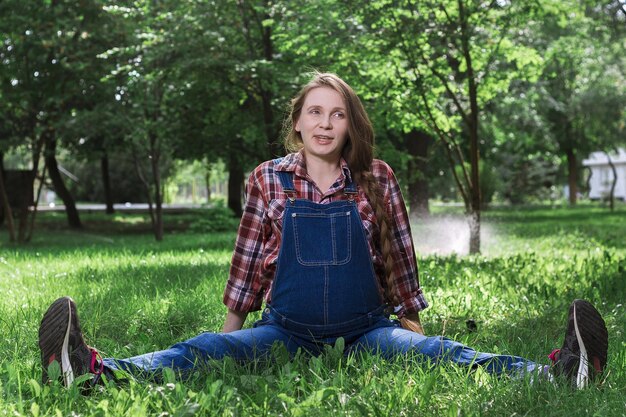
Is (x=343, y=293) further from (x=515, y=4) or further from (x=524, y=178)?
(x=524, y=178)

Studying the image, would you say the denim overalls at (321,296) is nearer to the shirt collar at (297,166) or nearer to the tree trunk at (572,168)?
the shirt collar at (297,166)

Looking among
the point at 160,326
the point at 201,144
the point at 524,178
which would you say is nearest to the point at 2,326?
the point at 160,326

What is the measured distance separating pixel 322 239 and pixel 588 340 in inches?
45.1

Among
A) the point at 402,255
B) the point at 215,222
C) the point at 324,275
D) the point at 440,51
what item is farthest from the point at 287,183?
the point at 215,222

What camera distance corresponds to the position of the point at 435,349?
3320 millimetres

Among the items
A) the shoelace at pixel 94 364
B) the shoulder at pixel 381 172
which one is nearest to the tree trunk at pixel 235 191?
the shoulder at pixel 381 172

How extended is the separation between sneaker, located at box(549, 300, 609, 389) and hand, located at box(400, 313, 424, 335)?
774mm

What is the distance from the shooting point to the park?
2949 millimetres

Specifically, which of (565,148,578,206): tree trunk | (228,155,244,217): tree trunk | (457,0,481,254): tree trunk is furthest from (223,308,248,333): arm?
(565,148,578,206): tree trunk

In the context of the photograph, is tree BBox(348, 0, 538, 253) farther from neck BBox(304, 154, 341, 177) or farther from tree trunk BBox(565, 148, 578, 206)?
tree trunk BBox(565, 148, 578, 206)

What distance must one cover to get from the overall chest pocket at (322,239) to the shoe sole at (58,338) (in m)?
0.98

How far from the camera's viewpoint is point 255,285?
12.3 feet

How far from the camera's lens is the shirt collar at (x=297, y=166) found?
371 centimetres

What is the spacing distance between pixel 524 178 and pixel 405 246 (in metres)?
50.0
